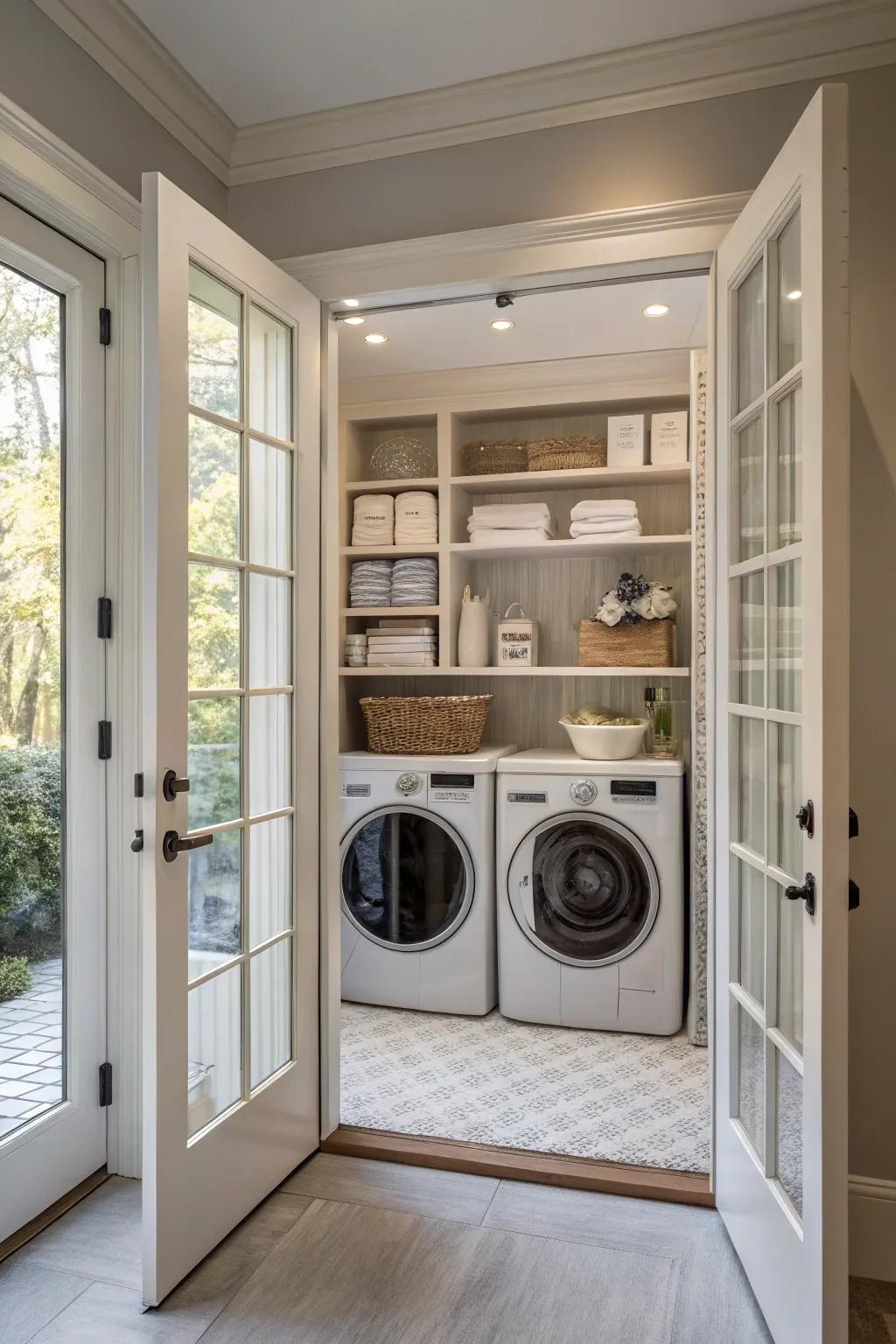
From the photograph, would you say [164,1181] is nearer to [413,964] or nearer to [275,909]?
[275,909]

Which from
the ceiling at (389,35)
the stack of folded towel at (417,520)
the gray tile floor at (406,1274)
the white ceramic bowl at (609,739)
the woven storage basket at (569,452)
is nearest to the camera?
the gray tile floor at (406,1274)

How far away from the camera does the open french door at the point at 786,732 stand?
1.46 meters

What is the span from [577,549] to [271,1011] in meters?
2.17

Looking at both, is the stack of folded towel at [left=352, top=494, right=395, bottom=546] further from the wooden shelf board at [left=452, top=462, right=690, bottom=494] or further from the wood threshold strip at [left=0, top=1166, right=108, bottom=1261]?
the wood threshold strip at [left=0, top=1166, right=108, bottom=1261]

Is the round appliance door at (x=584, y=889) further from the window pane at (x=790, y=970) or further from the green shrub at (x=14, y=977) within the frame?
the green shrub at (x=14, y=977)

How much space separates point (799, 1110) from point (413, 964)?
6.72 ft

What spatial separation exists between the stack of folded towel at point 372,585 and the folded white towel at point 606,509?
2.76 ft

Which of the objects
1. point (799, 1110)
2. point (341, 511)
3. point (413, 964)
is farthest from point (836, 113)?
point (413, 964)

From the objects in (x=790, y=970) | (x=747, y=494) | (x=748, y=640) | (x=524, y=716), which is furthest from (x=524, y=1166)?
(x=524, y=716)

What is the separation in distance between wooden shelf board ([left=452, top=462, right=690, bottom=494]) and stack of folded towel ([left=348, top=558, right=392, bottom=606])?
485 mm

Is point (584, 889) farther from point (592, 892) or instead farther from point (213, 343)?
point (213, 343)

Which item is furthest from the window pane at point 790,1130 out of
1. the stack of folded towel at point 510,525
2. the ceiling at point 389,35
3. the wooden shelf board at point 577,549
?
the stack of folded towel at point 510,525

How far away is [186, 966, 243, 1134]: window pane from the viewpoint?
1.93 m

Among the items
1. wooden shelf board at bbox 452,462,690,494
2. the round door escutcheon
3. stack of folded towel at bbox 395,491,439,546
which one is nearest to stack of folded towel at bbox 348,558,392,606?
stack of folded towel at bbox 395,491,439,546
